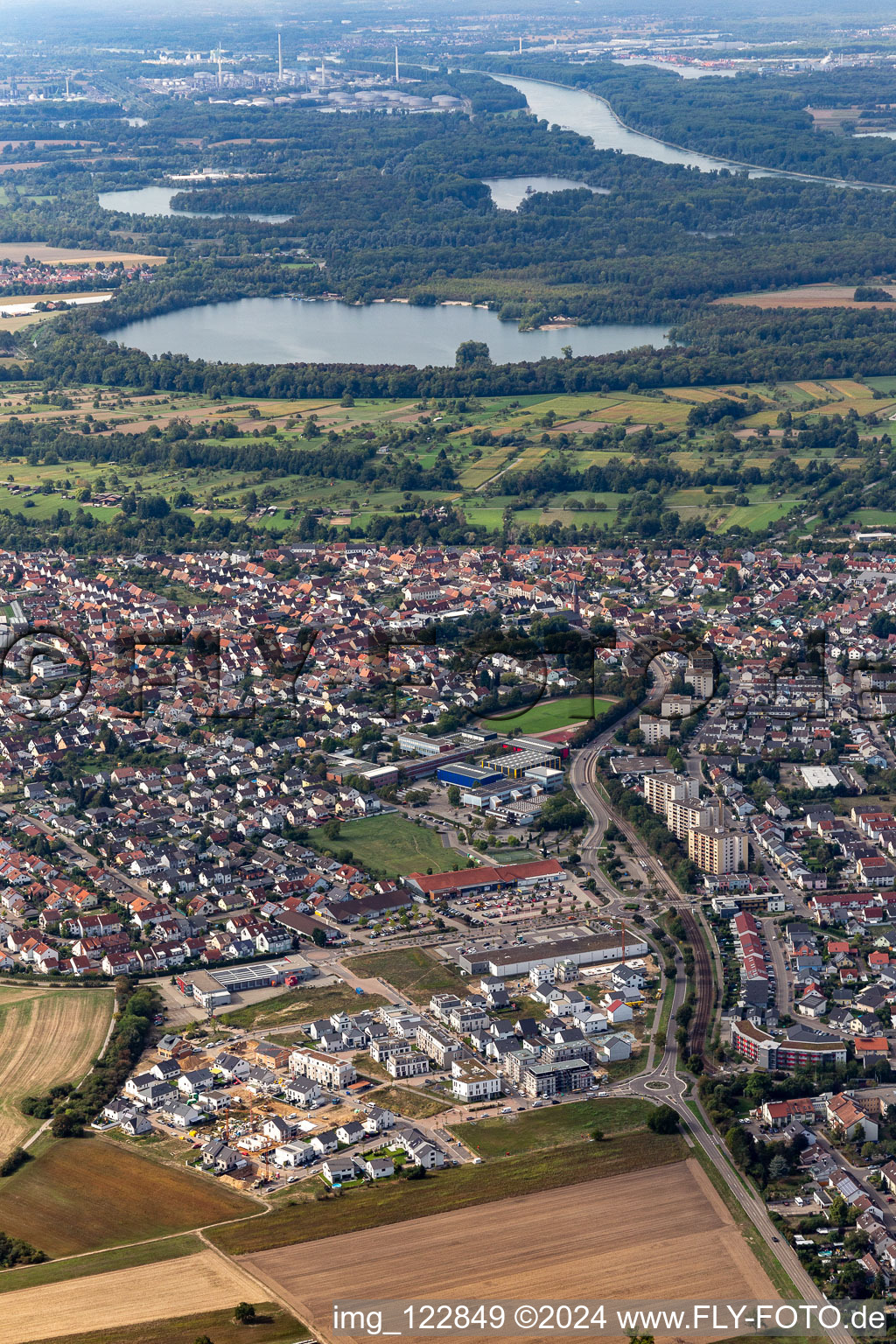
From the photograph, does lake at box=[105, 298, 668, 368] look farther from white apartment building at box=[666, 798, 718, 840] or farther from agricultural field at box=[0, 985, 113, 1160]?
agricultural field at box=[0, 985, 113, 1160]

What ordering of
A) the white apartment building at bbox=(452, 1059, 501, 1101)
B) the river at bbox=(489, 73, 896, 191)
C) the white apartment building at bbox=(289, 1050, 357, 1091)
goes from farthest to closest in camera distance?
the river at bbox=(489, 73, 896, 191) → the white apartment building at bbox=(289, 1050, 357, 1091) → the white apartment building at bbox=(452, 1059, 501, 1101)

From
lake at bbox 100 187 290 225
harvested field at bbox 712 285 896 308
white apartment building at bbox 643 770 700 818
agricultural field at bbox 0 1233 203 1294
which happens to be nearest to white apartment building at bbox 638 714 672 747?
white apartment building at bbox 643 770 700 818

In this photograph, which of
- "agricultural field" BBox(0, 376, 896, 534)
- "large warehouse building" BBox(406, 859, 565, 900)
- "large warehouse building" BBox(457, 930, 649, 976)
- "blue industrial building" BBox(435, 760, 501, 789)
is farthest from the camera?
"agricultural field" BBox(0, 376, 896, 534)

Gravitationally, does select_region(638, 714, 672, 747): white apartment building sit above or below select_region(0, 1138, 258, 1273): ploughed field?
above

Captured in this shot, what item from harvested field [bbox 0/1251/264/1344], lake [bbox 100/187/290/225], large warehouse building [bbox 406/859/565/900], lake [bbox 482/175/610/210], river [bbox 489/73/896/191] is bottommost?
large warehouse building [bbox 406/859/565/900]

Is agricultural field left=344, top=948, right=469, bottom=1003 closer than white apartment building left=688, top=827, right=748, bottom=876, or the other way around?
agricultural field left=344, top=948, right=469, bottom=1003

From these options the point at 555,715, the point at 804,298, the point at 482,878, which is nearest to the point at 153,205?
the point at 804,298
